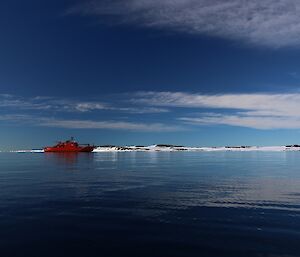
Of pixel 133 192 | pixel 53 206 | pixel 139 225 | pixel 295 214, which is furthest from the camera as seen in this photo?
pixel 133 192

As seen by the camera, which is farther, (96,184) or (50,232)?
(96,184)

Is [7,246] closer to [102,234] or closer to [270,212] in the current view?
[102,234]

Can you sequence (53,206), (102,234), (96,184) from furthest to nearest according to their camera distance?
(96,184)
(53,206)
(102,234)

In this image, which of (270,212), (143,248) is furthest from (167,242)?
(270,212)

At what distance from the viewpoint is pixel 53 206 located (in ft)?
93.8

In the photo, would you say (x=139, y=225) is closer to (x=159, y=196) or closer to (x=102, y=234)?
(x=102, y=234)

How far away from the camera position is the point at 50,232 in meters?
20.4

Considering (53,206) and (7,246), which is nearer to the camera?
(7,246)

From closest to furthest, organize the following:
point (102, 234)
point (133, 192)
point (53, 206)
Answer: point (102, 234)
point (53, 206)
point (133, 192)

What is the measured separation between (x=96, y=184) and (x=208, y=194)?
14.6 metres

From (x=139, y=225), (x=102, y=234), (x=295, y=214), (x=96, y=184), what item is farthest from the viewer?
(x=96, y=184)

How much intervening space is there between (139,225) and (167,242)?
153 inches

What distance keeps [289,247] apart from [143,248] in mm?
6518

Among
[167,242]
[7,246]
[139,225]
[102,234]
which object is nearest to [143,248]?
[167,242]
